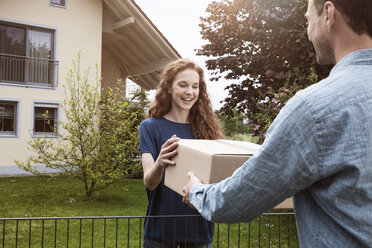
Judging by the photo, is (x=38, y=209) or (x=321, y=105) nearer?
(x=321, y=105)

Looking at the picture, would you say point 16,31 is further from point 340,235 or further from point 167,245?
point 340,235

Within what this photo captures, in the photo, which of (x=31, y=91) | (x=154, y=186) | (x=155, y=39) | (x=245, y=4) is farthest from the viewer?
(x=155, y=39)

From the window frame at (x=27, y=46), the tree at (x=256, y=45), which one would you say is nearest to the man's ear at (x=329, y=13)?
the tree at (x=256, y=45)

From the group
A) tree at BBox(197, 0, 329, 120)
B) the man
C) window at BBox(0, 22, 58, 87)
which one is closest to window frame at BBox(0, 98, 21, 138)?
window at BBox(0, 22, 58, 87)

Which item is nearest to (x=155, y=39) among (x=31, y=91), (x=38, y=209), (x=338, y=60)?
(x=31, y=91)

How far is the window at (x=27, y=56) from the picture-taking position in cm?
1387

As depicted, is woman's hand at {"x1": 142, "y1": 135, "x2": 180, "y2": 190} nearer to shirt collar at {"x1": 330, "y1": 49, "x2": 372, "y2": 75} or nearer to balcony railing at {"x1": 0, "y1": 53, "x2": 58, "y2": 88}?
shirt collar at {"x1": 330, "y1": 49, "x2": 372, "y2": 75}

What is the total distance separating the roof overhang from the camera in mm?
14422

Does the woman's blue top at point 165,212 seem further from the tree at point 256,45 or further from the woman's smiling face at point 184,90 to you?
the tree at point 256,45

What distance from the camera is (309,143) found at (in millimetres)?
921

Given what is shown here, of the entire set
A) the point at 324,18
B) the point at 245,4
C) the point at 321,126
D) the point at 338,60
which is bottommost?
the point at 321,126

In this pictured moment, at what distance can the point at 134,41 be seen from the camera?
52.5 ft

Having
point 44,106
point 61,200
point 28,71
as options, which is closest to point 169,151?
point 61,200

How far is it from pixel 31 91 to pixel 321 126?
1434cm
